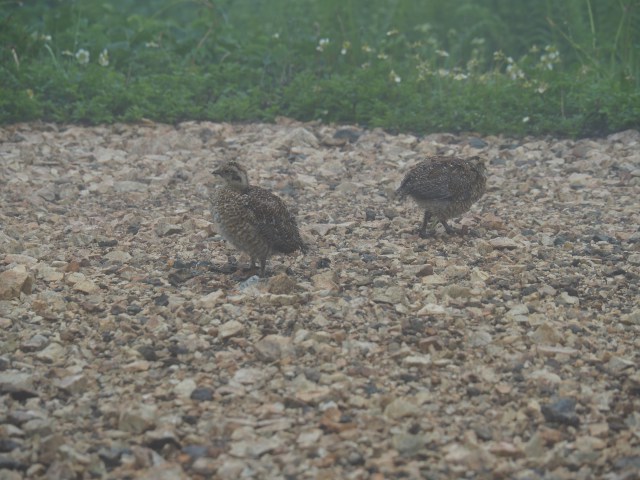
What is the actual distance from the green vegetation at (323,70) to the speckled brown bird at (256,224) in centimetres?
378

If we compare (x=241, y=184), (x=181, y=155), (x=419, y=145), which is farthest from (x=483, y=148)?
(x=241, y=184)

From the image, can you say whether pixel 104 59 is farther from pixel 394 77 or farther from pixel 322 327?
pixel 322 327

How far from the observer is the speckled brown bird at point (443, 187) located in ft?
25.9

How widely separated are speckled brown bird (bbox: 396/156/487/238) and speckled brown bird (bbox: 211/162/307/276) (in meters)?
1.19

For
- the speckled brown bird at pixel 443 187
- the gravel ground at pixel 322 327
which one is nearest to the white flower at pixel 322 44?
the gravel ground at pixel 322 327

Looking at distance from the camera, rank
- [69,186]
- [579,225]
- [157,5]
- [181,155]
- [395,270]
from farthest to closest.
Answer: [157,5] < [181,155] < [69,186] < [579,225] < [395,270]

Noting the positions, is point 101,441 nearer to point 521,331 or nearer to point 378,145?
point 521,331

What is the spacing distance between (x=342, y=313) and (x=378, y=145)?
424 cm

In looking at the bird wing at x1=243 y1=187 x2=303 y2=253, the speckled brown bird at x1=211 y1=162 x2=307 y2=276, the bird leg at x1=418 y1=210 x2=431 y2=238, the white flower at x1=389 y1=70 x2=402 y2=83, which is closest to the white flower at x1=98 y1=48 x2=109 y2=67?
the white flower at x1=389 y1=70 x2=402 y2=83

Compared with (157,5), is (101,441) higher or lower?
lower

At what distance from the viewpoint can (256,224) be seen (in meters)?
7.08

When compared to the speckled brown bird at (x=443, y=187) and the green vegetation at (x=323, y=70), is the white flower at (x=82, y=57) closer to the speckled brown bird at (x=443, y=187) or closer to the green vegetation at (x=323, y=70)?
the green vegetation at (x=323, y=70)

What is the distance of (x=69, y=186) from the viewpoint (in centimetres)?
929

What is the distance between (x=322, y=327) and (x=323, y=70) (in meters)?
6.13
